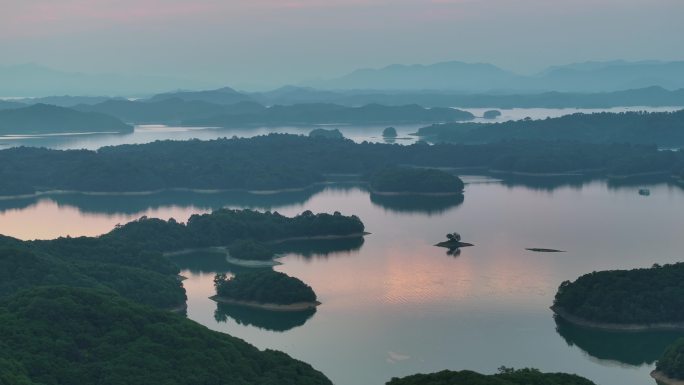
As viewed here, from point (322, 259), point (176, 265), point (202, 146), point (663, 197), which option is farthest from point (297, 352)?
point (202, 146)

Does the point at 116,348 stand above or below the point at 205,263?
above

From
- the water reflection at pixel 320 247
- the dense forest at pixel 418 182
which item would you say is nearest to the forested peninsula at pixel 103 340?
the water reflection at pixel 320 247

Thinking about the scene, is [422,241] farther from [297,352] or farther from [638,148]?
[638,148]

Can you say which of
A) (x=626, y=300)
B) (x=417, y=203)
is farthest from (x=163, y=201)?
(x=626, y=300)

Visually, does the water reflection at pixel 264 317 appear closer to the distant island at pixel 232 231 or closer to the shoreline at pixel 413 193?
the distant island at pixel 232 231

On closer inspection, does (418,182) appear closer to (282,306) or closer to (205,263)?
(205,263)

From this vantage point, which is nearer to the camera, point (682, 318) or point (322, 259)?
point (682, 318)
